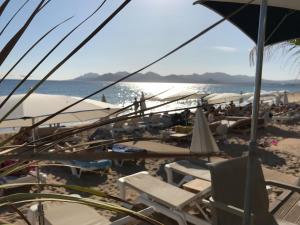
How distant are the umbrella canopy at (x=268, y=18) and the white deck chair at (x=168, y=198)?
2.45m

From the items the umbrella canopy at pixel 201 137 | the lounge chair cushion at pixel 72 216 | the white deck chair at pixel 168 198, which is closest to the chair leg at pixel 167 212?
the white deck chair at pixel 168 198

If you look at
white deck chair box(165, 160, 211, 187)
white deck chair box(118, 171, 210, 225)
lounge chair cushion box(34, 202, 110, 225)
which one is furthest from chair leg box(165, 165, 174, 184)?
lounge chair cushion box(34, 202, 110, 225)

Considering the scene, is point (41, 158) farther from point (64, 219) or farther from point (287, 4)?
point (64, 219)

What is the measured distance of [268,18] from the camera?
398 centimetres

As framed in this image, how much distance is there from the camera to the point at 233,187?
3232 millimetres

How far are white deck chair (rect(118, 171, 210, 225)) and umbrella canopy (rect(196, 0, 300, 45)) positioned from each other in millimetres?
2449

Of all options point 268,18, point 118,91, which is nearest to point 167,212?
point 268,18

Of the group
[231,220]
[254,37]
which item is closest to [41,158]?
[231,220]

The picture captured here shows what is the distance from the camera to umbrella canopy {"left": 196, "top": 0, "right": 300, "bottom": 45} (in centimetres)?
379

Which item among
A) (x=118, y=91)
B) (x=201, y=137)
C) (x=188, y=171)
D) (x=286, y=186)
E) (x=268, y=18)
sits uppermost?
(x=268, y=18)

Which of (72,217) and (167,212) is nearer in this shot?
(72,217)

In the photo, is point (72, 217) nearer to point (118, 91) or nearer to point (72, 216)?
point (72, 216)

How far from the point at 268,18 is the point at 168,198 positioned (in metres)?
2.82

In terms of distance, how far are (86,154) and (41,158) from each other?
0.06 metres
